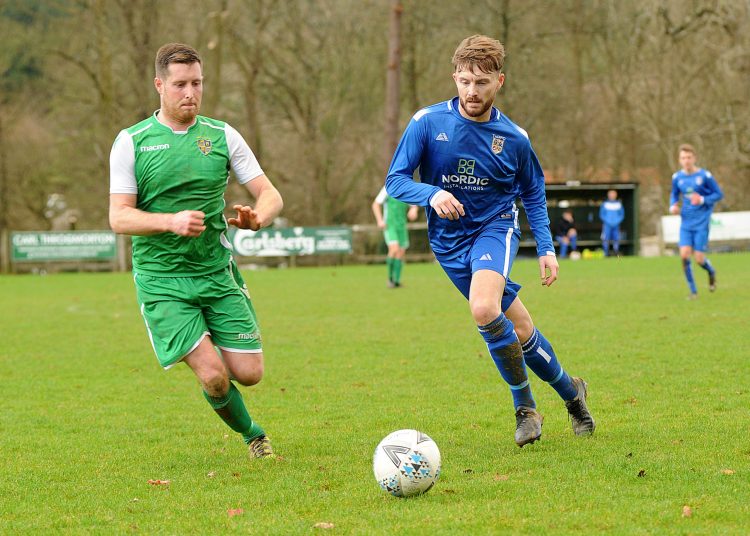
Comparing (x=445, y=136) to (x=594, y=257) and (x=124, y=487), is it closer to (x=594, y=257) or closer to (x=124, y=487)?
(x=124, y=487)

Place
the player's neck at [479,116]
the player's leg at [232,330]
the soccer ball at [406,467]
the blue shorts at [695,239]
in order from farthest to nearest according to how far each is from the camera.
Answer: the blue shorts at [695,239]
the player's neck at [479,116]
the player's leg at [232,330]
the soccer ball at [406,467]

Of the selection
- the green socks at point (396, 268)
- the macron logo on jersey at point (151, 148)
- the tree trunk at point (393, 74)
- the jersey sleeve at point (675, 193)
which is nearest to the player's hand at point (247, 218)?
the macron logo on jersey at point (151, 148)

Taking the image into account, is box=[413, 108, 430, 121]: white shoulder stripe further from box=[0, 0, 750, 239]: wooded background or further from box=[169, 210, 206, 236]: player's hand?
box=[0, 0, 750, 239]: wooded background

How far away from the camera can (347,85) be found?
4025 centimetres

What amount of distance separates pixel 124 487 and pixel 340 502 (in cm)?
123

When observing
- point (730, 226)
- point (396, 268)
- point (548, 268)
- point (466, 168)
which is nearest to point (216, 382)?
point (466, 168)

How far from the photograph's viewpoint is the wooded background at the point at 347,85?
36156mm

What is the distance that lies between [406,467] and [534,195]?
6.91 ft

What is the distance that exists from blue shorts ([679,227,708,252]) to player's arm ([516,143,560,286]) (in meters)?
10.0

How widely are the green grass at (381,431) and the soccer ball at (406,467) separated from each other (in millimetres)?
76

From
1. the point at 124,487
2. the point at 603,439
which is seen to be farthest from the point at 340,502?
the point at 603,439

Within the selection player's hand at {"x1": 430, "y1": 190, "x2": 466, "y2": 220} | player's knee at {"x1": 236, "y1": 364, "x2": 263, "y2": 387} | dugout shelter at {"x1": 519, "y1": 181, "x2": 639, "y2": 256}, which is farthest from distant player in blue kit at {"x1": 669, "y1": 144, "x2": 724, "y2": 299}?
dugout shelter at {"x1": 519, "y1": 181, "x2": 639, "y2": 256}

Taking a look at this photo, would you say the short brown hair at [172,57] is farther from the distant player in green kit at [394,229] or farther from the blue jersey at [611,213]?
the blue jersey at [611,213]

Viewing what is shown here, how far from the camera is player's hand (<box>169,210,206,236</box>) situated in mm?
5031
